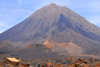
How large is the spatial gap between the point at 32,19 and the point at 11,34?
3398 centimetres

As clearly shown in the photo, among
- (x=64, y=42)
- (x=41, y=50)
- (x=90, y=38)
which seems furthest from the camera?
(x=90, y=38)

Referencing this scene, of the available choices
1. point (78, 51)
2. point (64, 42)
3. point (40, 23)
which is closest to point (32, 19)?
point (40, 23)

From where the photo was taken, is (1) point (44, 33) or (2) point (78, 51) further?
(1) point (44, 33)

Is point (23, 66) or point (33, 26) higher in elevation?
point (33, 26)

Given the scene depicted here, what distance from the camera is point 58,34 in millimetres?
146125

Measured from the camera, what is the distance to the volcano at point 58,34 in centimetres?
12350

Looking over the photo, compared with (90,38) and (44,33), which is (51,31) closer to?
(44,33)

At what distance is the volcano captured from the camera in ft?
405

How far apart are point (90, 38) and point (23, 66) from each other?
5160 inches

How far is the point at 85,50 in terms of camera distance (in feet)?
391

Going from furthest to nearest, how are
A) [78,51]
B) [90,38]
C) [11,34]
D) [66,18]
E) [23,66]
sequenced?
[66,18] < [11,34] < [90,38] < [78,51] < [23,66]

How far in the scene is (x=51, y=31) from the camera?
498 ft

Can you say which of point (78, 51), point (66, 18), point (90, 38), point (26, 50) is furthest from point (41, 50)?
point (66, 18)


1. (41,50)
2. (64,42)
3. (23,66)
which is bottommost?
(23,66)
